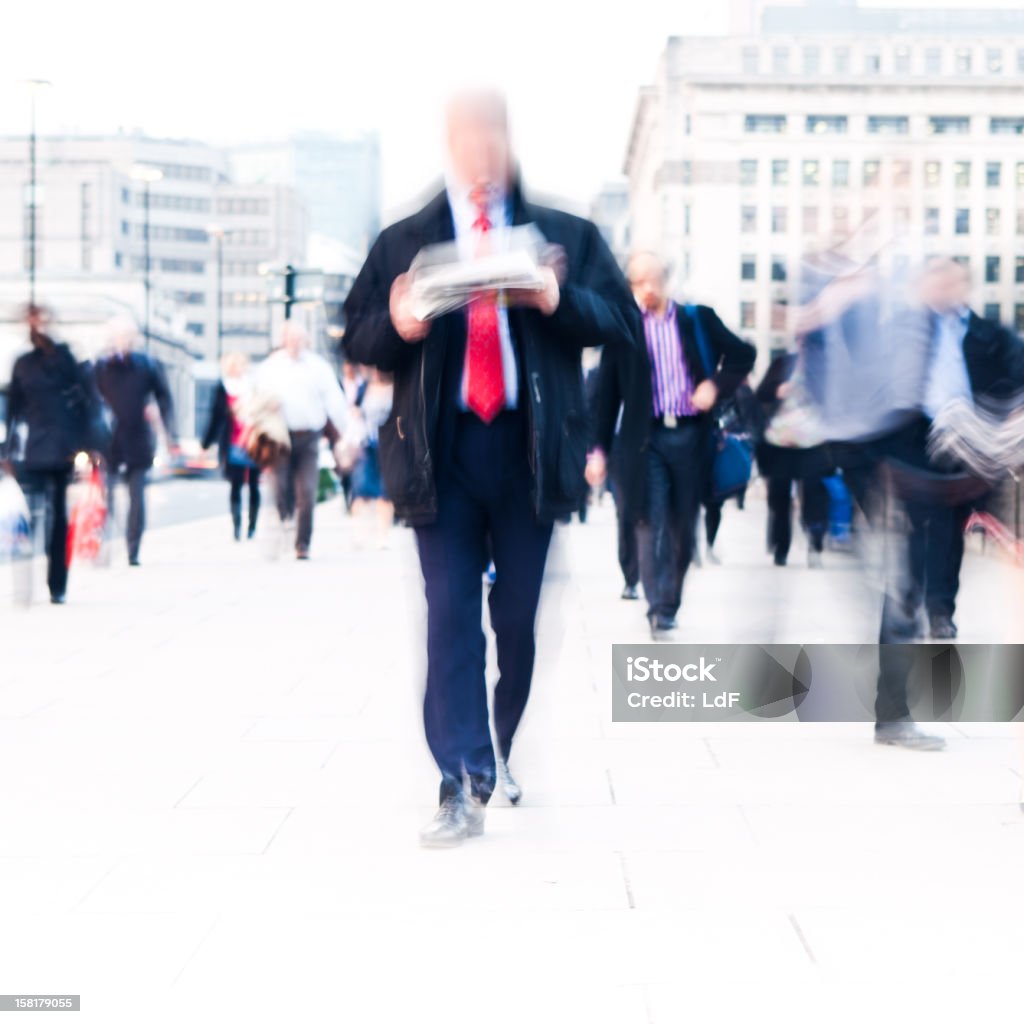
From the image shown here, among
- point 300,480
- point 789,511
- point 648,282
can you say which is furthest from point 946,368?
point 300,480

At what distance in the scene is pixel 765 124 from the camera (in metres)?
94.0

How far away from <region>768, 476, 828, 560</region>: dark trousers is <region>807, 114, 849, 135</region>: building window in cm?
7483

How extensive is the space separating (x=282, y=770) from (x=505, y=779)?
0.86 meters

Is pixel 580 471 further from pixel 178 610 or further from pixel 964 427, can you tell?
pixel 178 610

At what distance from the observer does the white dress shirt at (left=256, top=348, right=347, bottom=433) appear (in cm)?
1405

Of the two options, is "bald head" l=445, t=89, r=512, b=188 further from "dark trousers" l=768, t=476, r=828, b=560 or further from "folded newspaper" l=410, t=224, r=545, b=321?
"dark trousers" l=768, t=476, r=828, b=560

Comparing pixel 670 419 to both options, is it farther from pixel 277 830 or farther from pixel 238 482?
pixel 238 482

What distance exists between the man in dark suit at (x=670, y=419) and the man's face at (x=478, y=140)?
3.95m

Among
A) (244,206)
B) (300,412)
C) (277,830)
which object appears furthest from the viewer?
(244,206)

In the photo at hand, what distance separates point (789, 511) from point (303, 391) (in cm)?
419

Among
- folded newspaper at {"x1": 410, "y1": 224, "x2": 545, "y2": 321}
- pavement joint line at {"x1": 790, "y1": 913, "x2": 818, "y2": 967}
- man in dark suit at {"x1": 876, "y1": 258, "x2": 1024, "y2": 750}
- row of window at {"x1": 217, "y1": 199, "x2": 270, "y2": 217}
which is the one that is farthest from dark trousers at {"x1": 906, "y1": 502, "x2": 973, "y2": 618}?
row of window at {"x1": 217, "y1": 199, "x2": 270, "y2": 217}

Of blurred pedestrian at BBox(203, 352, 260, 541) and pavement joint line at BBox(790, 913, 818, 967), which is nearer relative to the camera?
pavement joint line at BBox(790, 913, 818, 967)

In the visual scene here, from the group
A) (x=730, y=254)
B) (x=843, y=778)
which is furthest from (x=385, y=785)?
(x=730, y=254)

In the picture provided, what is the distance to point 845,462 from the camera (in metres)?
5.91
